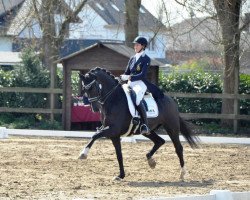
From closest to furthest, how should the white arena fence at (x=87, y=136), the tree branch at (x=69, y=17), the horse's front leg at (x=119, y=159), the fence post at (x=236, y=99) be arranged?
the horse's front leg at (x=119, y=159) → the white arena fence at (x=87, y=136) → the fence post at (x=236, y=99) → the tree branch at (x=69, y=17)

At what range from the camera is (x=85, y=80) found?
13.5 metres

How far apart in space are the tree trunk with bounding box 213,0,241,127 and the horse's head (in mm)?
13417

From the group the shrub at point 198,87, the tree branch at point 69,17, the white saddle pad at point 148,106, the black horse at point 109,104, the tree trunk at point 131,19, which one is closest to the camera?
the black horse at point 109,104

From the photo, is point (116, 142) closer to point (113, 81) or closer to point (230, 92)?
point (113, 81)

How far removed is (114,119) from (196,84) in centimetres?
1611

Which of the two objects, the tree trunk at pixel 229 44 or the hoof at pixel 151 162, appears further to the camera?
the tree trunk at pixel 229 44

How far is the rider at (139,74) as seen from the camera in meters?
13.8

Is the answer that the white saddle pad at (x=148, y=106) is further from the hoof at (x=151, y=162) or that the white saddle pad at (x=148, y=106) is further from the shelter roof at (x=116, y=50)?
the shelter roof at (x=116, y=50)

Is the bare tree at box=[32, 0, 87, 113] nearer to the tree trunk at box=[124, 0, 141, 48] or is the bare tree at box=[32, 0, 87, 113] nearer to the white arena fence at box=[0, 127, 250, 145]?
the tree trunk at box=[124, 0, 141, 48]

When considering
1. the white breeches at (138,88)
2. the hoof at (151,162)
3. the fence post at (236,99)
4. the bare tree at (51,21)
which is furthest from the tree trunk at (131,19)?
the hoof at (151,162)

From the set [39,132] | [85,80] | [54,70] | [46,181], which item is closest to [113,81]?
[85,80]

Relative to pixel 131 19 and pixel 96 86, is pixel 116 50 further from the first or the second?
pixel 96 86

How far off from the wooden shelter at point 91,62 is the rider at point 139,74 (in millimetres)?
12508

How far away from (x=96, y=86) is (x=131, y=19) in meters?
17.3
